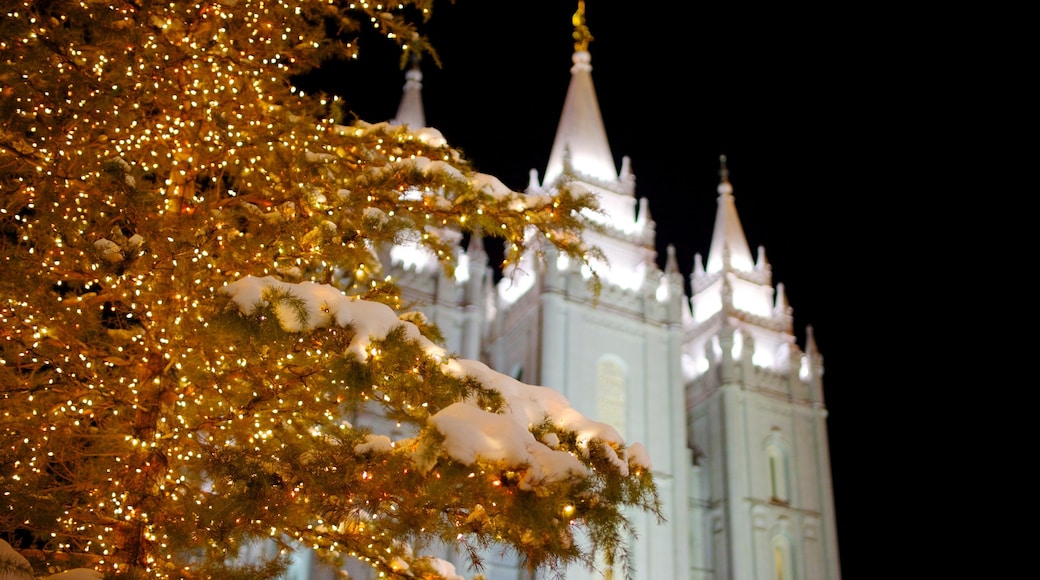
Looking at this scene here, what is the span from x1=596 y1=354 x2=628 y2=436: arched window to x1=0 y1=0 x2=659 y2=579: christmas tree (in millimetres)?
20497

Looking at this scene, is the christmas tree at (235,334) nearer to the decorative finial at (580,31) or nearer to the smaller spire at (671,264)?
the decorative finial at (580,31)

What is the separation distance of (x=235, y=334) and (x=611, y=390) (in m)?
23.7

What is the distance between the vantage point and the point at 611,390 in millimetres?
28750

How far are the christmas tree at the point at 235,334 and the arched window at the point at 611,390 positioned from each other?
20.5 m

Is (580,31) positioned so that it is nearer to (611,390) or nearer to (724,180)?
(611,390)

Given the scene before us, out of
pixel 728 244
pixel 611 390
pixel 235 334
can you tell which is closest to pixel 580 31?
pixel 235 334

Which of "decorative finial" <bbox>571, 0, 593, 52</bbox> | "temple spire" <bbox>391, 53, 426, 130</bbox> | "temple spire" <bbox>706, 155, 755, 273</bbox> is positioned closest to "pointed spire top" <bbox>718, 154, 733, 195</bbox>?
"temple spire" <bbox>706, 155, 755, 273</bbox>

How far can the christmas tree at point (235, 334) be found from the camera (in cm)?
567

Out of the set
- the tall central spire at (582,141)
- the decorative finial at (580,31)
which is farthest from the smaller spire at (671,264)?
the decorative finial at (580,31)

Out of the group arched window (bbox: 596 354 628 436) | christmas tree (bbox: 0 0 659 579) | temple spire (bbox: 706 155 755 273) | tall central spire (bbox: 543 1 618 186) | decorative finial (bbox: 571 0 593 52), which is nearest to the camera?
christmas tree (bbox: 0 0 659 579)

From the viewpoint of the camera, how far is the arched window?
28297mm

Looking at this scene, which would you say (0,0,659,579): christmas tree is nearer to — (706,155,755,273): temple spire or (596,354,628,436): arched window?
(596,354,628,436): arched window

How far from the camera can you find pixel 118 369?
272 inches

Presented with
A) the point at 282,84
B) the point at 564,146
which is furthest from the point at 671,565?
the point at 282,84
